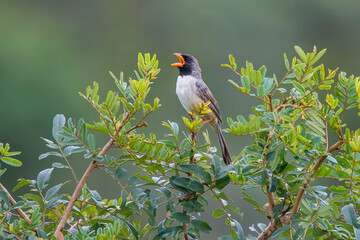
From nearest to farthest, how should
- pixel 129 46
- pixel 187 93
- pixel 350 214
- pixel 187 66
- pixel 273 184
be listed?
pixel 350 214, pixel 273 184, pixel 187 93, pixel 187 66, pixel 129 46

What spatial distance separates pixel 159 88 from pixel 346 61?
15.3ft

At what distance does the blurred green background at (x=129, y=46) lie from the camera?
1094 cm

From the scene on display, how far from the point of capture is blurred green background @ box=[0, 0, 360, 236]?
1094 centimetres

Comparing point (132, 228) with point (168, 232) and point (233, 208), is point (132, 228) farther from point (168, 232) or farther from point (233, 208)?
point (233, 208)

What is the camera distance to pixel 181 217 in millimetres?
1794

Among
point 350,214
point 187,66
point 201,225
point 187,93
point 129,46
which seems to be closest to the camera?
point 350,214

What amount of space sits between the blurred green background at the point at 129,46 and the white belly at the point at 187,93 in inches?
213

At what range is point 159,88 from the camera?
476 inches

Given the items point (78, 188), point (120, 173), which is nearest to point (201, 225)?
point (120, 173)

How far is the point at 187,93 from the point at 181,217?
7.22 feet

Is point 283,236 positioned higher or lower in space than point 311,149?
lower

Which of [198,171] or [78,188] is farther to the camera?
[198,171]

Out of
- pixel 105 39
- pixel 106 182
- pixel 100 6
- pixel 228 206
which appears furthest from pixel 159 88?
pixel 228 206

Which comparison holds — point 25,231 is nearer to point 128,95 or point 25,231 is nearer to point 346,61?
point 128,95
